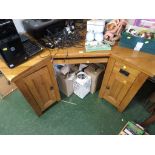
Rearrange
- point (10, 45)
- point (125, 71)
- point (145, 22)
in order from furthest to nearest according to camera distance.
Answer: point (125, 71), point (145, 22), point (10, 45)

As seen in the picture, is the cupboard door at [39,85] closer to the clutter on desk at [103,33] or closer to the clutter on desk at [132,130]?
the clutter on desk at [103,33]

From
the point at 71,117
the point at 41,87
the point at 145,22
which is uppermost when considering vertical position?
the point at 145,22

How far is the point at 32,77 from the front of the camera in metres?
1.17

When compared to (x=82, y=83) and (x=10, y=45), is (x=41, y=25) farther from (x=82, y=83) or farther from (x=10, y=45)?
(x=82, y=83)

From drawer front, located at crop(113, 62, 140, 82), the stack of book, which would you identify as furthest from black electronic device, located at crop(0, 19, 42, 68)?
drawer front, located at crop(113, 62, 140, 82)

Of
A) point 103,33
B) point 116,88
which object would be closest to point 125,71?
point 116,88

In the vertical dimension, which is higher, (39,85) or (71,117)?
(39,85)

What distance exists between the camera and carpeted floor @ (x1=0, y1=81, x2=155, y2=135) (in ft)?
5.03

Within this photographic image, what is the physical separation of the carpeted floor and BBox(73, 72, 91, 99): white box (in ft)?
0.42

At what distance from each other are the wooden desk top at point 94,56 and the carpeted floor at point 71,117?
0.73 metres

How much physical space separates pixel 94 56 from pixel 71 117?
79 cm

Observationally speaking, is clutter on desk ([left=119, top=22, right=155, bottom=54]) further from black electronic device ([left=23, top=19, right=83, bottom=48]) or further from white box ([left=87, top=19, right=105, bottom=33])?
black electronic device ([left=23, top=19, right=83, bottom=48])

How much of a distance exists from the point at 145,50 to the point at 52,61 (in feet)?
2.61

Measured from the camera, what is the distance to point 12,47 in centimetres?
98
